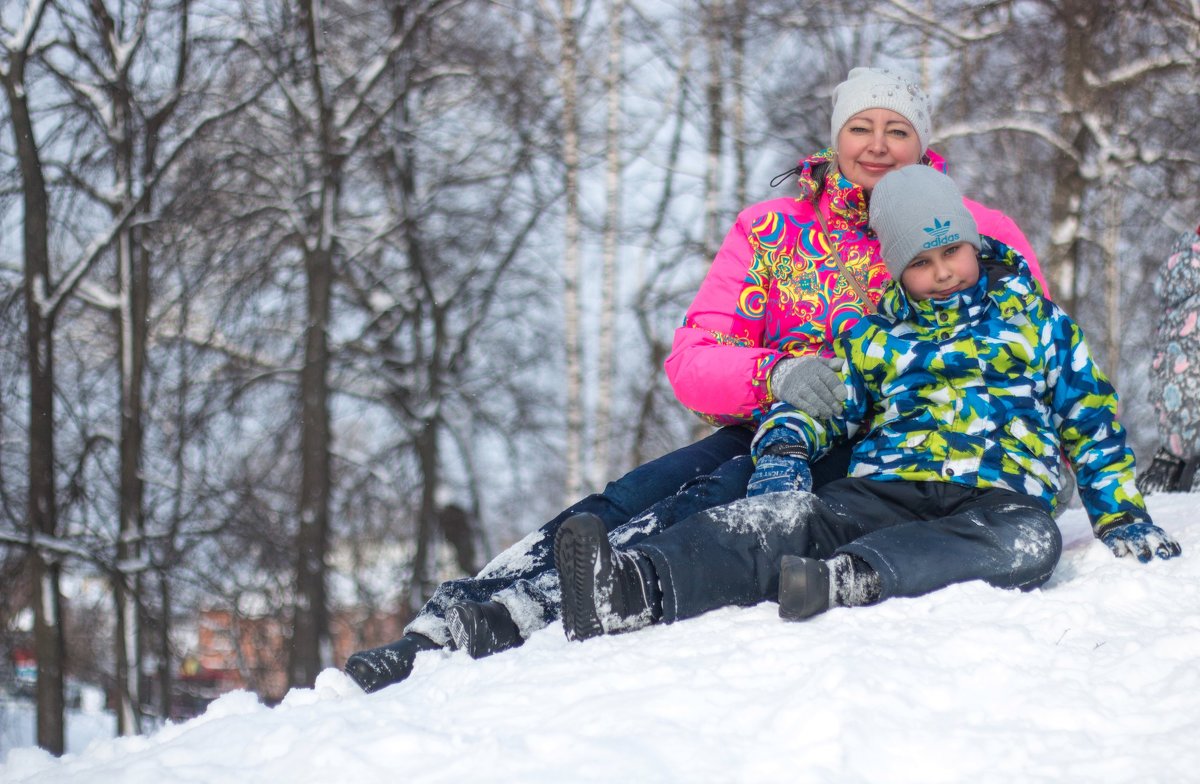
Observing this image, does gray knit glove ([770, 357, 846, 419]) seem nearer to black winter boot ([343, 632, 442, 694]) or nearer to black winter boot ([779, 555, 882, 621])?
black winter boot ([779, 555, 882, 621])

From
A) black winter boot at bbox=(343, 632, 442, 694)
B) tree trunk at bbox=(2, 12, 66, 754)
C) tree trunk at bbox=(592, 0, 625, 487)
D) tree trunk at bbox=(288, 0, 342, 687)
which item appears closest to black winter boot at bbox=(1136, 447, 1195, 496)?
black winter boot at bbox=(343, 632, 442, 694)

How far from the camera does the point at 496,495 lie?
14.0 meters

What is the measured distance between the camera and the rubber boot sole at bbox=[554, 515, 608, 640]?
2.61 meters

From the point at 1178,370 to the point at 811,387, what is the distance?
2.48 m

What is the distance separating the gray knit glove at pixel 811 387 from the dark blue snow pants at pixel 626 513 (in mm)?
242

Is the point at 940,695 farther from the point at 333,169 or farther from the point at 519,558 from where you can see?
the point at 333,169

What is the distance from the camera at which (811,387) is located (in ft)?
10.6

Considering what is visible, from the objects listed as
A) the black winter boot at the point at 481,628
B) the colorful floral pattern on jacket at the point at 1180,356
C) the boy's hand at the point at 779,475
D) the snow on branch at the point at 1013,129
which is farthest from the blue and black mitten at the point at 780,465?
the snow on branch at the point at 1013,129

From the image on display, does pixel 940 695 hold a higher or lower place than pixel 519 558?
lower

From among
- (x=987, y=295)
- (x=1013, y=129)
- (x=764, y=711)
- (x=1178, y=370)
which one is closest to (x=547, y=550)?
(x=764, y=711)

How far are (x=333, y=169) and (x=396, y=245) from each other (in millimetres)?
1850

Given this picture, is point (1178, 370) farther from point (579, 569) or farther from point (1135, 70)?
point (1135, 70)

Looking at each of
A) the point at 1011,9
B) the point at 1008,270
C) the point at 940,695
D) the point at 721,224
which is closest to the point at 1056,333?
the point at 1008,270

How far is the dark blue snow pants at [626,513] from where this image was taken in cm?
303
